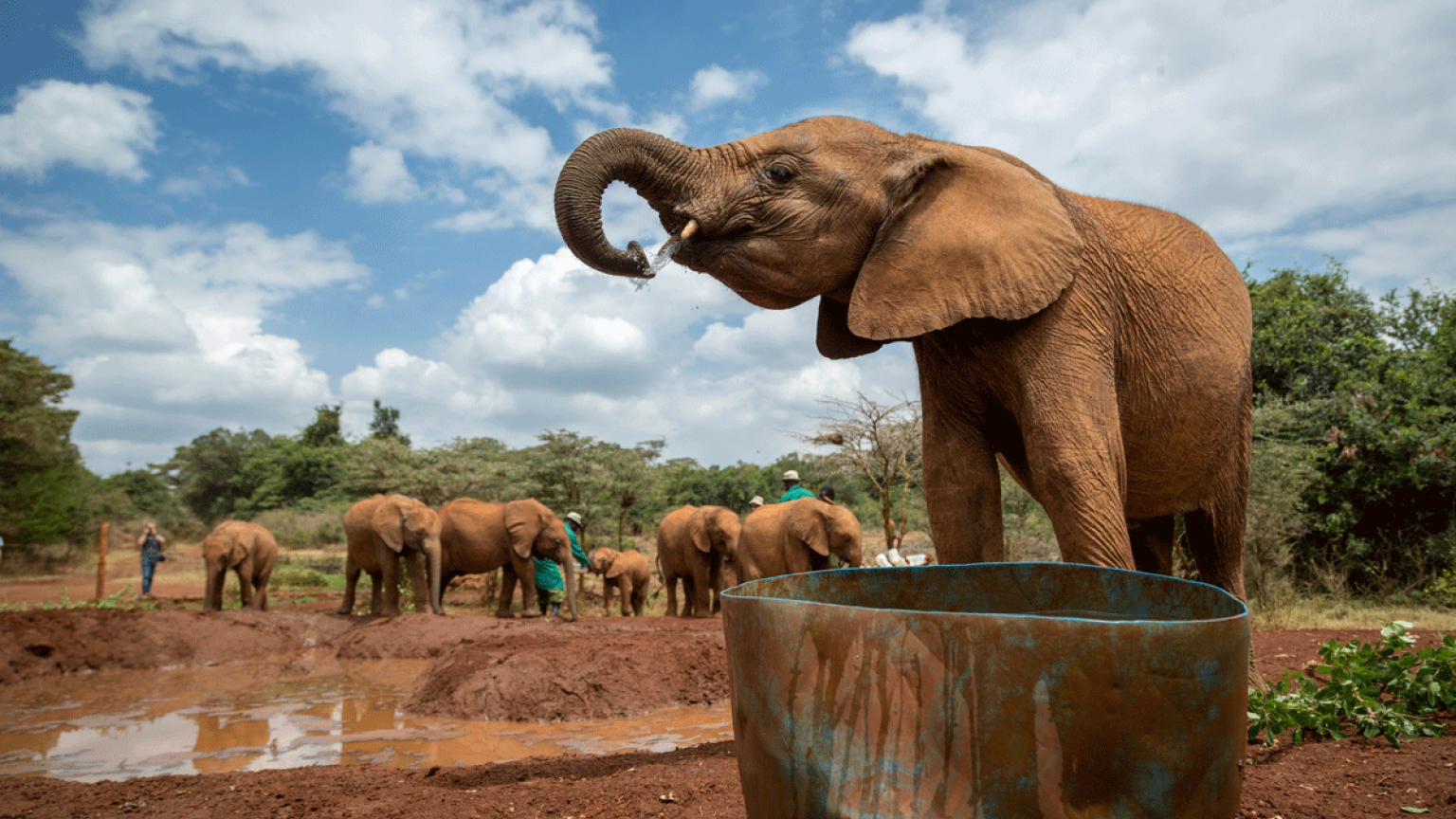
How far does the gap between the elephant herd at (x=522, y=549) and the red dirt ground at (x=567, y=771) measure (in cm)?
376

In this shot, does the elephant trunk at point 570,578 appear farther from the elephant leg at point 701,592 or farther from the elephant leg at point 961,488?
the elephant leg at point 961,488

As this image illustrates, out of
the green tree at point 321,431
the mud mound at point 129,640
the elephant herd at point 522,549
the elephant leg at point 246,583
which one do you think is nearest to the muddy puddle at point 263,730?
the mud mound at point 129,640

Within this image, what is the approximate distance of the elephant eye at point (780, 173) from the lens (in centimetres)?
331

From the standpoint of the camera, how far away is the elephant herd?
45.6 ft

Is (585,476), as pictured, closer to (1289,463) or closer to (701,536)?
(701,536)

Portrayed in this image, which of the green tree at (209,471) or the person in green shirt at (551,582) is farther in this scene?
the green tree at (209,471)

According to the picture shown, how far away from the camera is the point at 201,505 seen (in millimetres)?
51125

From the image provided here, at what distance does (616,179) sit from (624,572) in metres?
14.7

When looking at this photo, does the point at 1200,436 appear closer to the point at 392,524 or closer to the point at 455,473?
the point at 392,524

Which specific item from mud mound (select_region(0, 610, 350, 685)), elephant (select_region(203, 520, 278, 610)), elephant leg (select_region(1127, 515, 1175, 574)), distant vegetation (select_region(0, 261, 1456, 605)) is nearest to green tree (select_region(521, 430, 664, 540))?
distant vegetation (select_region(0, 261, 1456, 605))

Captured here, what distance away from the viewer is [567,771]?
15.0 ft

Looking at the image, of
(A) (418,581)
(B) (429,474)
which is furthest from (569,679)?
(B) (429,474)

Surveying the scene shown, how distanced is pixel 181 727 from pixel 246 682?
2.76 metres

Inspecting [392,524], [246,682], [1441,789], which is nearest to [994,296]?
[1441,789]
